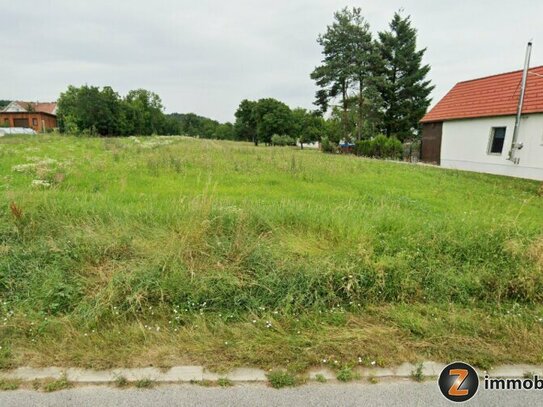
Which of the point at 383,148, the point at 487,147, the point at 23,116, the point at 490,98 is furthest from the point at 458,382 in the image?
the point at 23,116

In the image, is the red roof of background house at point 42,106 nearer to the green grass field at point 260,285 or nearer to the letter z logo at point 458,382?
the green grass field at point 260,285

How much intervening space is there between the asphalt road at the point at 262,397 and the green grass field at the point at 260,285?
0.75ft

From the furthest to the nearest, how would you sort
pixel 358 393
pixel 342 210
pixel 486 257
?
1. pixel 342 210
2. pixel 486 257
3. pixel 358 393

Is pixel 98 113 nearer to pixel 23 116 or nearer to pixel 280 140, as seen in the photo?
pixel 23 116

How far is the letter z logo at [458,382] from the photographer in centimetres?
213

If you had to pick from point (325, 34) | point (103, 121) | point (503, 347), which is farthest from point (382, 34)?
point (103, 121)

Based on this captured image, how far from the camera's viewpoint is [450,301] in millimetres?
3135

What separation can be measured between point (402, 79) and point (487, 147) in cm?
1961

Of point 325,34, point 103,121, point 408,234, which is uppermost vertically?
point 325,34

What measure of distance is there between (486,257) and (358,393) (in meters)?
2.65

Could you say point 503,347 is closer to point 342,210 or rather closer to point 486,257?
point 486,257

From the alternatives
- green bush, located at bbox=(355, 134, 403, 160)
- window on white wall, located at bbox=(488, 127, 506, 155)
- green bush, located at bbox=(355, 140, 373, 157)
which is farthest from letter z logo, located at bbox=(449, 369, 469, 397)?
green bush, located at bbox=(355, 140, 373, 157)

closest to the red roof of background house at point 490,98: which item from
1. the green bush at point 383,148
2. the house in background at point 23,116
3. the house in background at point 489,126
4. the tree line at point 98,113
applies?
the house in background at point 489,126

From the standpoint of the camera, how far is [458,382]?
223 cm
